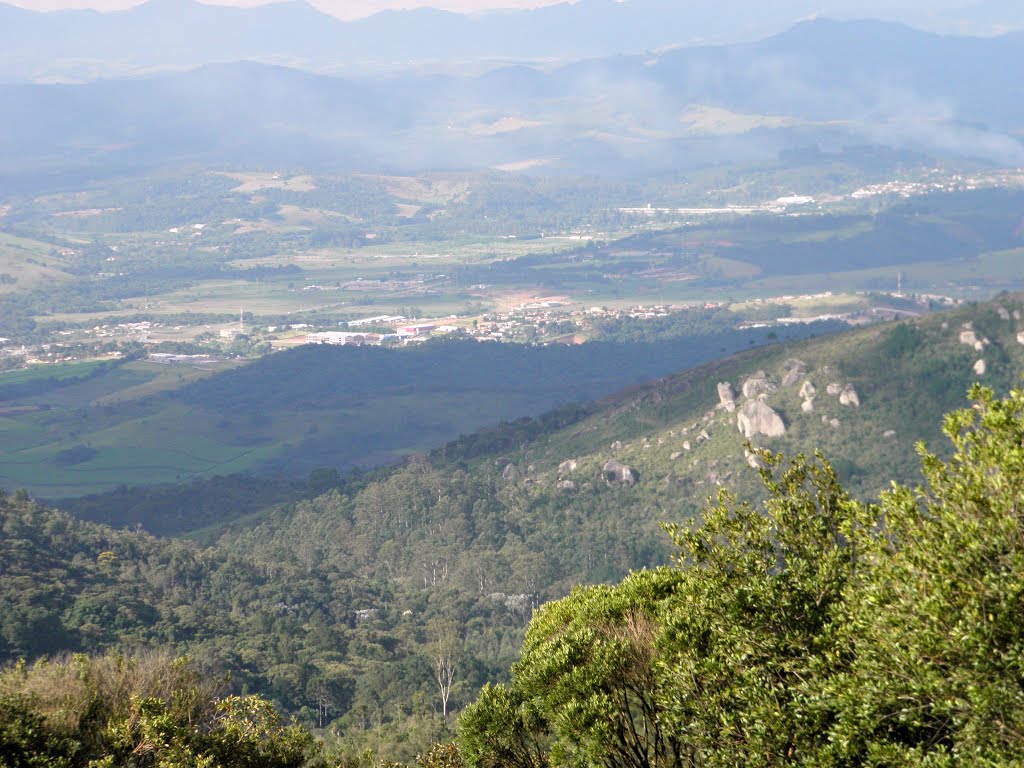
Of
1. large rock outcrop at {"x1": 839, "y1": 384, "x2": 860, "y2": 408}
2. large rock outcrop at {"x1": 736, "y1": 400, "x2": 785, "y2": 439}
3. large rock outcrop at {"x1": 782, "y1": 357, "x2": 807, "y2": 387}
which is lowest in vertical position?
large rock outcrop at {"x1": 736, "y1": 400, "x2": 785, "y2": 439}

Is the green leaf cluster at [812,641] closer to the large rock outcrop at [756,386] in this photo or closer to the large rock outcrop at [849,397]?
the large rock outcrop at [849,397]

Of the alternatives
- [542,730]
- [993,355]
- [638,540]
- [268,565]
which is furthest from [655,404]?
[542,730]

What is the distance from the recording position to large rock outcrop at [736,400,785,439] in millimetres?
131000

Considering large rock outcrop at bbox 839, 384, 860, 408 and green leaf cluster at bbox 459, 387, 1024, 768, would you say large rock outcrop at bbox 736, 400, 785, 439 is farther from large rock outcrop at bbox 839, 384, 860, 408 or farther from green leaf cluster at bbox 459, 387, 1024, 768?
green leaf cluster at bbox 459, 387, 1024, 768

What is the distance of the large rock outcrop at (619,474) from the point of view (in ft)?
454

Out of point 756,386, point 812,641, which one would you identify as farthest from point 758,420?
point 812,641

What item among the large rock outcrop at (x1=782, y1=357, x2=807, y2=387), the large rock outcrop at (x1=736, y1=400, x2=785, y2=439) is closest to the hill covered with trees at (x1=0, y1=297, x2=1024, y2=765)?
the large rock outcrop at (x1=782, y1=357, x2=807, y2=387)

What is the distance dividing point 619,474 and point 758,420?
1641cm

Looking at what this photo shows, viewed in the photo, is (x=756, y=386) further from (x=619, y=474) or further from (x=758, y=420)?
(x=619, y=474)

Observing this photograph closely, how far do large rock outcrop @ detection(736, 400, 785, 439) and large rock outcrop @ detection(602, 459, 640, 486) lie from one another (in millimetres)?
12275

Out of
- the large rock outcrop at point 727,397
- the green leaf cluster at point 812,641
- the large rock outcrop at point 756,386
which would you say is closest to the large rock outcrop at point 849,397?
the large rock outcrop at point 756,386

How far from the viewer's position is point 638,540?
12988cm

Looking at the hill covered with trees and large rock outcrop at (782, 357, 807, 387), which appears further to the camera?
large rock outcrop at (782, 357, 807, 387)

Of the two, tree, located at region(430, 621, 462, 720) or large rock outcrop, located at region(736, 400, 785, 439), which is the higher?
large rock outcrop, located at region(736, 400, 785, 439)
